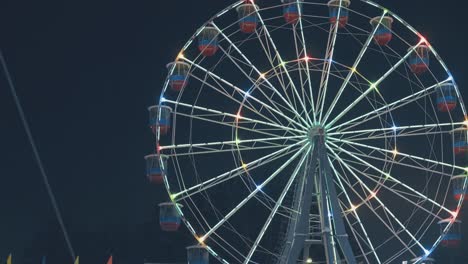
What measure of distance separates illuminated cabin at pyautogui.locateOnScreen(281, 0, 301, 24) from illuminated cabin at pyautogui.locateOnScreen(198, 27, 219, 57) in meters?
3.06

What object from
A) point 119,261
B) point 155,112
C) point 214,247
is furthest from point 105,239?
point 155,112

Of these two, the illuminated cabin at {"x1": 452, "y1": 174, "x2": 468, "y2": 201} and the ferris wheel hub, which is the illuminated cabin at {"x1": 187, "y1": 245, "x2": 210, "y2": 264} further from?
the illuminated cabin at {"x1": 452, "y1": 174, "x2": 468, "y2": 201}

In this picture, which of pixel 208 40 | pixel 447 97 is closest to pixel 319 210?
pixel 447 97

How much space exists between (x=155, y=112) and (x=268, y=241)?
28.2m

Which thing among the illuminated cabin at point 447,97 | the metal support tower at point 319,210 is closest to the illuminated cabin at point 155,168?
Answer: the metal support tower at point 319,210

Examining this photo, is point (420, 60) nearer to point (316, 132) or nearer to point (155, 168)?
point (316, 132)

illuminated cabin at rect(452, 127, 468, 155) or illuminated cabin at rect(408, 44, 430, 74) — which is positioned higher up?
illuminated cabin at rect(408, 44, 430, 74)

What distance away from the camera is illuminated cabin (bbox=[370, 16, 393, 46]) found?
39.3 meters

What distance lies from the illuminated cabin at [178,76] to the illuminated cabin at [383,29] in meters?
7.99

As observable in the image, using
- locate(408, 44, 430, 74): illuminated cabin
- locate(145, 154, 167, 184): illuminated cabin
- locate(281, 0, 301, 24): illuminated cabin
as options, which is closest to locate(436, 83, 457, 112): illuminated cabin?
locate(408, 44, 430, 74): illuminated cabin

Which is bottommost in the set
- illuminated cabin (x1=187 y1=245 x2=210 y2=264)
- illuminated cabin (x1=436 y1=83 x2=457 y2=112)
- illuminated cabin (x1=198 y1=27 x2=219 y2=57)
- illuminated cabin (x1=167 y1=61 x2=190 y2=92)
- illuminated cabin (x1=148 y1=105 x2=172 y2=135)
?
illuminated cabin (x1=187 y1=245 x2=210 y2=264)

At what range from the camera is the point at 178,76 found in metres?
37.6

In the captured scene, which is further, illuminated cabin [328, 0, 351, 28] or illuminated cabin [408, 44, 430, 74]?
illuminated cabin [328, 0, 351, 28]

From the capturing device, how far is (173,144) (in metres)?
36.8
